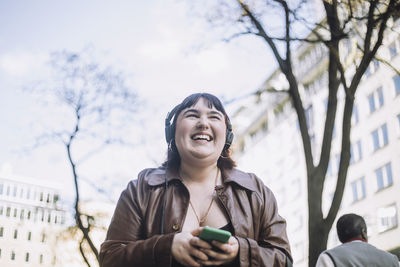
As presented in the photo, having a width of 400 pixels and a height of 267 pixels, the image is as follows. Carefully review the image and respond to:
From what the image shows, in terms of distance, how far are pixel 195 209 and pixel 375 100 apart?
35853 mm

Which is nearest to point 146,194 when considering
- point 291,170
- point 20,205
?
point 20,205

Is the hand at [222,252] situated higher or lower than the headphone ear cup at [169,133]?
lower

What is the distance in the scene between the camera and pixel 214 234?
2.10 m

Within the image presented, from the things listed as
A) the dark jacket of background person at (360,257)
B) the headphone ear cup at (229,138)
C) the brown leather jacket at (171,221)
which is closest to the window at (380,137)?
the dark jacket of background person at (360,257)

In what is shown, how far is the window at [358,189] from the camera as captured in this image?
36.0m

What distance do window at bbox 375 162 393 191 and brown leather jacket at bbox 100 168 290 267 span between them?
106 feet

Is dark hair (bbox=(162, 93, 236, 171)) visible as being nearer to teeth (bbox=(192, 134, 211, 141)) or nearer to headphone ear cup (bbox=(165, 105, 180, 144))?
headphone ear cup (bbox=(165, 105, 180, 144))

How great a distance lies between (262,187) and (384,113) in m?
34.3

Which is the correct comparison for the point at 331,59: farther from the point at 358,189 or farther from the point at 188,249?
the point at 358,189

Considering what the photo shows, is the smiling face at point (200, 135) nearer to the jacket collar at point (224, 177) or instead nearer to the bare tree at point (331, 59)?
the jacket collar at point (224, 177)

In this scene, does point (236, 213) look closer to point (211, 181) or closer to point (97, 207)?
point (211, 181)

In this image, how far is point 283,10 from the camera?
30.9ft

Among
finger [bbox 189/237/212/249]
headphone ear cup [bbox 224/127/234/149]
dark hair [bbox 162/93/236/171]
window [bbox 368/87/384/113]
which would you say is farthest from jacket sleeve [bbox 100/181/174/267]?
window [bbox 368/87/384/113]

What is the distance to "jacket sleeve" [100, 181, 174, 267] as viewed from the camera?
7.37ft
